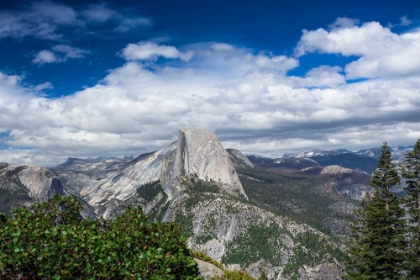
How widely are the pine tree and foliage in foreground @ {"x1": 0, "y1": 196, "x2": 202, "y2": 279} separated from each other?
143 feet

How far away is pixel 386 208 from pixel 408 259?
785cm

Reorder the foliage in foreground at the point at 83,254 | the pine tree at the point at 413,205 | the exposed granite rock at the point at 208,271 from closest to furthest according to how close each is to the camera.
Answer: the foliage in foreground at the point at 83,254
the exposed granite rock at the point at 208,271
the pine tree at the point at 413,205

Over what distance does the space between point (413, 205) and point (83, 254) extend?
169ft

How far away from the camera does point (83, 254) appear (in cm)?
1508

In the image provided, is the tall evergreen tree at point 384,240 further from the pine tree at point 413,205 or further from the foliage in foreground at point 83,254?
the foliage in foreground at point 83,254

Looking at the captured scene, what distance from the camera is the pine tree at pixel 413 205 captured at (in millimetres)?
48719

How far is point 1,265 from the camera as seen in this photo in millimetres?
13586

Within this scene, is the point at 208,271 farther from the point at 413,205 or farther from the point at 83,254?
the point at 413,205

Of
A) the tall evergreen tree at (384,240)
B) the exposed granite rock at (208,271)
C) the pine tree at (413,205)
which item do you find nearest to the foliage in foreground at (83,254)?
the exposed granite rock at (208,271)

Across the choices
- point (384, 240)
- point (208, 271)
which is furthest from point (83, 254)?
point (384, 240)

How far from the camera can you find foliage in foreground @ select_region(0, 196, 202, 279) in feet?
46.7

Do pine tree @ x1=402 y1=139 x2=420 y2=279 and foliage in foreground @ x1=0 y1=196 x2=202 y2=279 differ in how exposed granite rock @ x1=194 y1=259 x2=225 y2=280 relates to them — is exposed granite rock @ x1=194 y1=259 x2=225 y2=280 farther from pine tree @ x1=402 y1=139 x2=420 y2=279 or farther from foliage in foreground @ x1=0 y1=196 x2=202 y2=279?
pine tree @ x1=402 y1=139 x2=420 y2=279

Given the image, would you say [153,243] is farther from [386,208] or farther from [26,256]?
[386,208]

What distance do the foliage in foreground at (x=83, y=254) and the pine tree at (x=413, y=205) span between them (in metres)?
43.6
